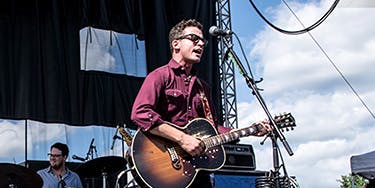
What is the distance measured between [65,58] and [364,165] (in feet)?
10.1

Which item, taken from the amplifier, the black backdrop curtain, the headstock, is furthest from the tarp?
the black backdrop curtain

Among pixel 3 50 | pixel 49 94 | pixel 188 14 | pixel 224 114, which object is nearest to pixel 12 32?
pixel 3 50

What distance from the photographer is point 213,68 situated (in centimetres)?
702

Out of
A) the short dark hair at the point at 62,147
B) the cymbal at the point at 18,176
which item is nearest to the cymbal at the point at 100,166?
the short dark hair at the point at 62,147

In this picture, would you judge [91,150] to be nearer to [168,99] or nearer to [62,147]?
[62,147]

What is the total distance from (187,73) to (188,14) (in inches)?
140

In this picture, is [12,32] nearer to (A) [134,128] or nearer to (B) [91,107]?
(B) [91,107]

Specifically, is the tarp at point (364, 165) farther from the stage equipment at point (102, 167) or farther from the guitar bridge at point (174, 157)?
the guitar bridge at point (174, 157)

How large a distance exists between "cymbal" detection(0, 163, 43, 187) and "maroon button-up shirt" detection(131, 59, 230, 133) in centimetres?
180

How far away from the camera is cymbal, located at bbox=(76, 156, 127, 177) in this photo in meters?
5.41

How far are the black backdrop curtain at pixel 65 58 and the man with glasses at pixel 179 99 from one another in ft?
8.80

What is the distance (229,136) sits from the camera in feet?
11.6

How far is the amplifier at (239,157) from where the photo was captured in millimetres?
5203

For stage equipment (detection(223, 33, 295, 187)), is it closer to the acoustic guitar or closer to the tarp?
the acoustic guitar
